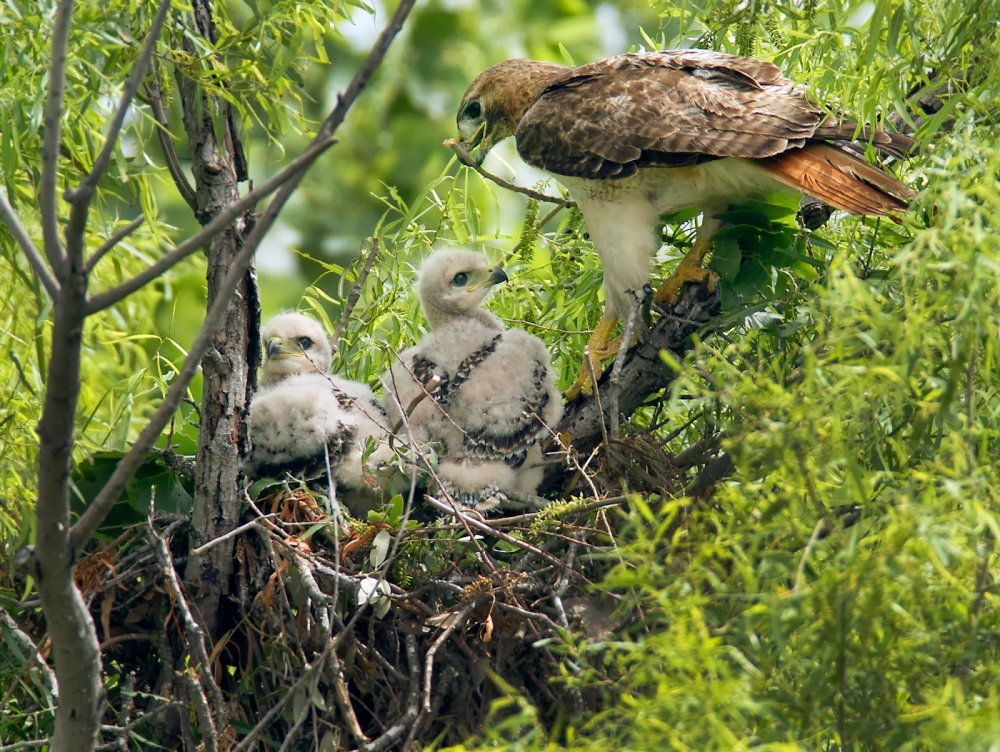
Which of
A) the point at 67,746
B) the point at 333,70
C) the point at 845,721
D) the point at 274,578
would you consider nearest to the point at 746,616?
the point at 845,721

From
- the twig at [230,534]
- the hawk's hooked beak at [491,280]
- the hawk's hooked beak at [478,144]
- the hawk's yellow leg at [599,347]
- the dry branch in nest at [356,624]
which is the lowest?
the dry branch in nest at [356,624]

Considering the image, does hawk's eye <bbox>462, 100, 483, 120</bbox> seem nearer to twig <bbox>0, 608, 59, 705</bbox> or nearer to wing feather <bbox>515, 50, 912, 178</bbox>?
wing feather <bbox>515, 50, 912, 178</bbox>

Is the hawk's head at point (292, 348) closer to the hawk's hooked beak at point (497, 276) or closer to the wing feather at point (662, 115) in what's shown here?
the hawk's hooked beak at point (497, 276)

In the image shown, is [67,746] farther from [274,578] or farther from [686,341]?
[686,341]

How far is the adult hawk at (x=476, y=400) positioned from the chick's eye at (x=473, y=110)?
3.14 feet

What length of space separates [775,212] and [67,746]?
2.48 metres

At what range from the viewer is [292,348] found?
414cm

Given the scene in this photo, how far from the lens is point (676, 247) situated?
175 inches

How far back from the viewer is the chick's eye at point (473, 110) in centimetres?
483

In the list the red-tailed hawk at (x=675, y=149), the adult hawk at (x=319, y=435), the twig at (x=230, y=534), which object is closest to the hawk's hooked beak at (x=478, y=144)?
the red-tailed hawk at (x=675, y=149)

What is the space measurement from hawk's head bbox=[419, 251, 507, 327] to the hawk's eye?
89 cm

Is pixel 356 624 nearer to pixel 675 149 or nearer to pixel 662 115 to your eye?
pixel 675 149

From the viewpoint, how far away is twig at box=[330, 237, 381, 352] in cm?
437

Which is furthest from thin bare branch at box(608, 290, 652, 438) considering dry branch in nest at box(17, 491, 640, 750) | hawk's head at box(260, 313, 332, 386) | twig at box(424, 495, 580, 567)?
hawk's head at box(260, 313, 332, 386)
